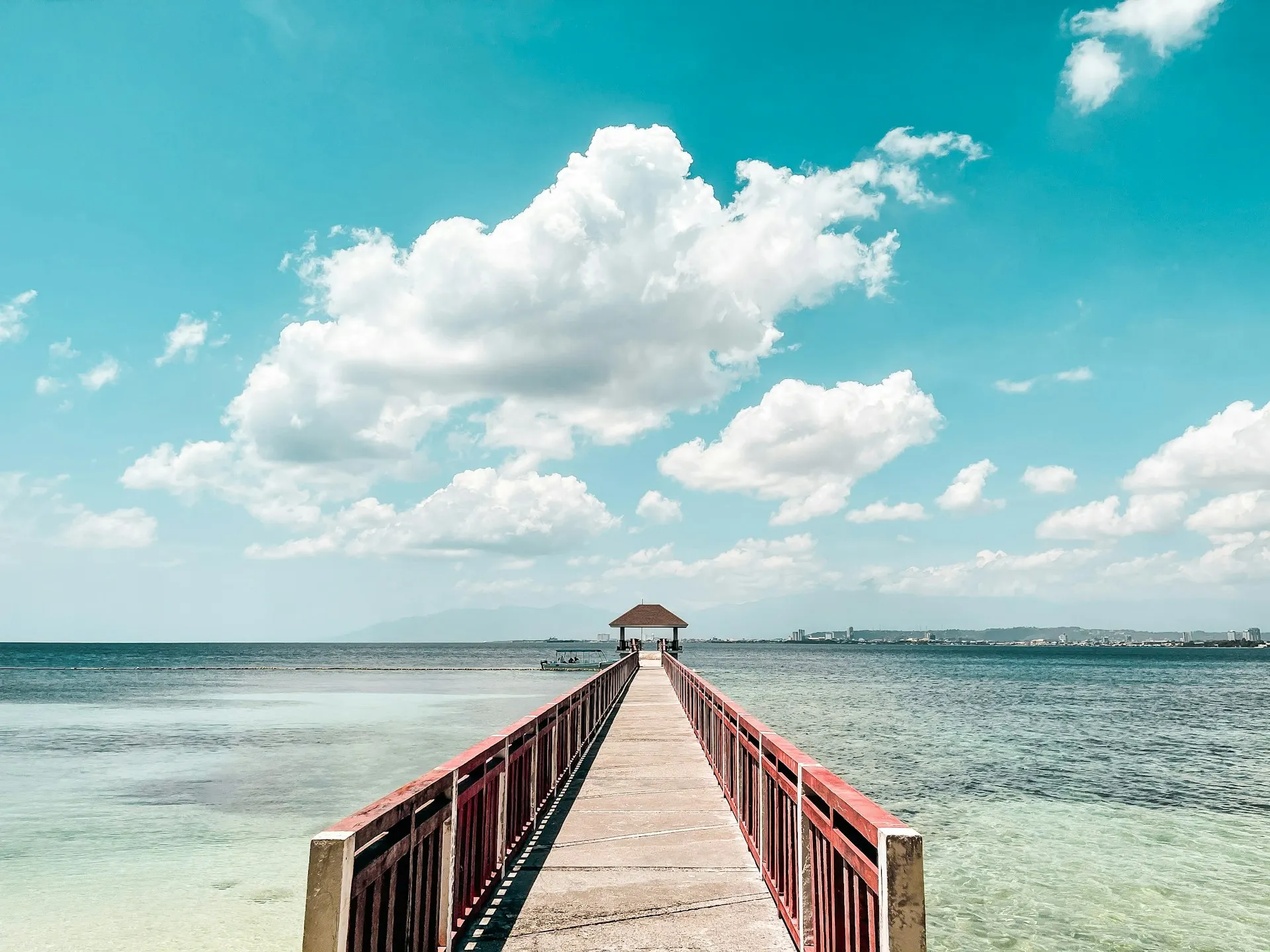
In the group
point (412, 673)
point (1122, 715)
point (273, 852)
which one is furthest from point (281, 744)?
point (412, 673)

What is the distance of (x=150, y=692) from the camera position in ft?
163

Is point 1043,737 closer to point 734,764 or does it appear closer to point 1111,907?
point 1111,907

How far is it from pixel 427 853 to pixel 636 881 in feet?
8.00

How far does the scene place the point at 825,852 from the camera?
13.1ft

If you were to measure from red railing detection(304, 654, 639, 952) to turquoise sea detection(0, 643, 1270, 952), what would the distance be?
3404 mm

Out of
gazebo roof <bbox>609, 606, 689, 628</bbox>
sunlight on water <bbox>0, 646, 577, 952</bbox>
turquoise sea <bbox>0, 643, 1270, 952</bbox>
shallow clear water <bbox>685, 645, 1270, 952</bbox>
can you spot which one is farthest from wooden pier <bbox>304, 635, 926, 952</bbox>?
gazebo roof <bbox>609, 606, 689, 628</bbox>

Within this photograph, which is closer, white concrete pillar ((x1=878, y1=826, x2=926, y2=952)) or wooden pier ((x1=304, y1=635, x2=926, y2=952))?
white concrete pillar ((x1=878, y1=826, x2=926, y2=952))

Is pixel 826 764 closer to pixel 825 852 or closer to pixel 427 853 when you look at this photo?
pixel 825 852

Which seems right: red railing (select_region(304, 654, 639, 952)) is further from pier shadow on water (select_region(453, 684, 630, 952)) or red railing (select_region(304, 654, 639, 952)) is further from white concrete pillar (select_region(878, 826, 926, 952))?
white concrete pillar (select_region(878, 826, 926, 952))

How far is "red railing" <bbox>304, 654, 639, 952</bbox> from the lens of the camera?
3014 millimetres

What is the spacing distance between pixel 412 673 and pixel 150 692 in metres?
22.3

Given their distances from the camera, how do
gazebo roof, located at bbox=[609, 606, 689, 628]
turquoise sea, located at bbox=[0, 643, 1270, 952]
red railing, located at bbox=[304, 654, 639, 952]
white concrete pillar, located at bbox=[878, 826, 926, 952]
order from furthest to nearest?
gazebo roof, located at bbox=[609, 606, 689, 628] < turquoise sea, located at bbox=[0, 643, 1270, 952] < red railing, located at bbox=[304, 654, 639, 952] < white concrete pillar, located at bbox=[878, 826, 926, 952]

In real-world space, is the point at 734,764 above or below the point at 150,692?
above

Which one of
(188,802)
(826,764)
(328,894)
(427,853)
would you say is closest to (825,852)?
(427,853)
